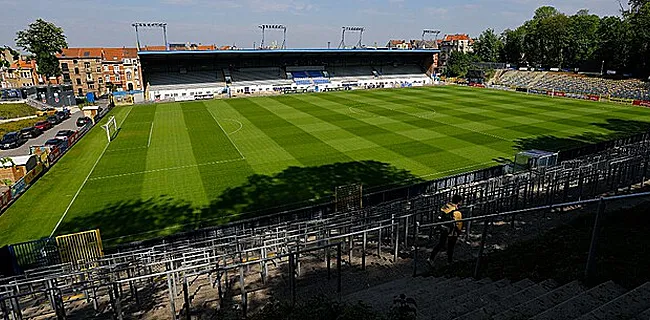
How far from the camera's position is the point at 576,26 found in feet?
298

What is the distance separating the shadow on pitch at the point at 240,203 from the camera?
18438mm

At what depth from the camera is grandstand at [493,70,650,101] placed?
63.8m

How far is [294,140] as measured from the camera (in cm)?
3406

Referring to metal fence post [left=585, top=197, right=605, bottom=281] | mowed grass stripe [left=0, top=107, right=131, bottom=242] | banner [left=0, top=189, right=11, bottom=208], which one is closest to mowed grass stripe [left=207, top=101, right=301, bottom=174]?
mowed grass stripe [left=0, top=107, right=131, bottom=242]

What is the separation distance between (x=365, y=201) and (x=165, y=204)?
1060 centimetres

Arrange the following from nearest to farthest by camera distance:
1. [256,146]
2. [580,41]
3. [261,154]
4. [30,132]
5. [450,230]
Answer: [450,230]
[261,154]
[256,146]
[30,132]
[580,41]

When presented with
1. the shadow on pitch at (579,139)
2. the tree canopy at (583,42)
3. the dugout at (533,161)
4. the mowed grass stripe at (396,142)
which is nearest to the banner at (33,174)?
the mowed grass stripe at (396,142)

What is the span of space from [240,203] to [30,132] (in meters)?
33.7

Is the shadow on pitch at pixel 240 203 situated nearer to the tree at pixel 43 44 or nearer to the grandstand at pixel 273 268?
the grandstand at pixel 273 268

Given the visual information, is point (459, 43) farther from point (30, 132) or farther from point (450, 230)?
point (450, 230)

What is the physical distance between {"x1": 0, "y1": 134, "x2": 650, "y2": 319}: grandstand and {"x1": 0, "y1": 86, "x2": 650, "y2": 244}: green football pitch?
520cm

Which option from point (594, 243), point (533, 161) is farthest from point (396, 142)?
point (594, 243)

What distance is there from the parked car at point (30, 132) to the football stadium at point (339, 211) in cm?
647

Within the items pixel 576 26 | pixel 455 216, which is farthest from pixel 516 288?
pixel 576 26
